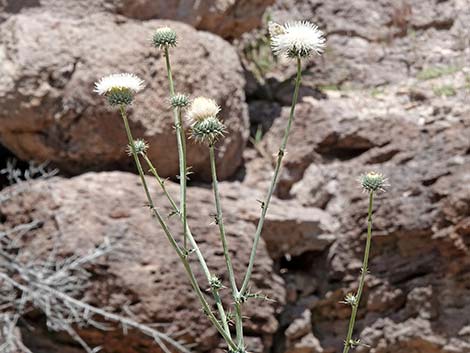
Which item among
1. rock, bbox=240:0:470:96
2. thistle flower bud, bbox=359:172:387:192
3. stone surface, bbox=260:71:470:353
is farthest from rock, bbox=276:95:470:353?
thistle flower bud, bbox=359:172:387:192

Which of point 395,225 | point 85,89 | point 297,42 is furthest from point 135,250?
point 297,42

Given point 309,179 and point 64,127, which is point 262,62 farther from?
point 64,127

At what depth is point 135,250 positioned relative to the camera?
15.9ft

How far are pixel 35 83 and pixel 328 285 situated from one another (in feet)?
6.66

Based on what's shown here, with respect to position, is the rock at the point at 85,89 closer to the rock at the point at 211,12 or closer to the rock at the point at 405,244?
the rock at the point at 211,12

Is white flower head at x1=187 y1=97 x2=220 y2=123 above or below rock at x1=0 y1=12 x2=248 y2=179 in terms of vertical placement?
above

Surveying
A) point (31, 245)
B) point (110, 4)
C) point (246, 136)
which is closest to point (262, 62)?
point (246, 136)

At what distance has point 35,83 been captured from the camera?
502 cm

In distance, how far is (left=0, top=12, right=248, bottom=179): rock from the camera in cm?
502

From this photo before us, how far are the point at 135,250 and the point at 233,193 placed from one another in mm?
724

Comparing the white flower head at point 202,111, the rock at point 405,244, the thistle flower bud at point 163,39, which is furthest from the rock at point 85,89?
the white flower head at point 202,111

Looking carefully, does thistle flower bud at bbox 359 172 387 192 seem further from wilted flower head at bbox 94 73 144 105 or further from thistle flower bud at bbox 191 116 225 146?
wilted flower head at bbox 94 73 144 105

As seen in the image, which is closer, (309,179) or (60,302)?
(60,302)

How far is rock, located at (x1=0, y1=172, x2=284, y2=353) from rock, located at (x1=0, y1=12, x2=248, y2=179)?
7.8 inches
